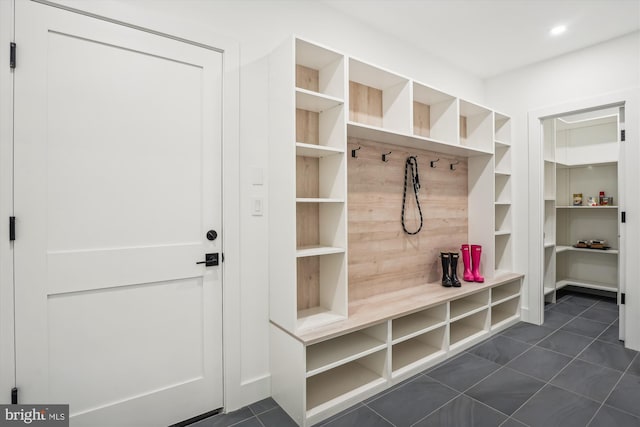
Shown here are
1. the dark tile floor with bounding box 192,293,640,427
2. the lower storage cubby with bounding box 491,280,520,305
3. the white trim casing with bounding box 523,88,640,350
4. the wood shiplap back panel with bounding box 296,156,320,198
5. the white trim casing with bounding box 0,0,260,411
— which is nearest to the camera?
the white trim casing with bounding box 0,0,260,411

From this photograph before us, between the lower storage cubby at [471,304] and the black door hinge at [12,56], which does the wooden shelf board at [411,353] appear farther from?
the black door hinge at [12,56]

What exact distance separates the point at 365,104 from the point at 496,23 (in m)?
1.31

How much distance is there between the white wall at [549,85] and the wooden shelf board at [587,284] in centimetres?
156

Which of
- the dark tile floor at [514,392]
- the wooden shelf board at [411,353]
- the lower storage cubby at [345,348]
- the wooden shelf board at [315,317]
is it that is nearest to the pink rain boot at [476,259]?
the dark tile floor at [514,392]

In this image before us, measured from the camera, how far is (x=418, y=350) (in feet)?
8.66

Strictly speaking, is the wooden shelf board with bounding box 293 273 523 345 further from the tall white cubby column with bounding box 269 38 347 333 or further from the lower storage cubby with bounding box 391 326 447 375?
the lower storage cubby with bounding box 391 326 447 375

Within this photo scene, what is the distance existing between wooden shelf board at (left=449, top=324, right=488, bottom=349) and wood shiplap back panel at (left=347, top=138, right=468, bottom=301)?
0.50 metres

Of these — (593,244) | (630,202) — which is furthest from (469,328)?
(593,244)

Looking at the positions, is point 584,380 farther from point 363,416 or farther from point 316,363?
point 316,363

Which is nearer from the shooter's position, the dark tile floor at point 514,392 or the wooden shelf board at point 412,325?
the dark tile floor at point 514,392

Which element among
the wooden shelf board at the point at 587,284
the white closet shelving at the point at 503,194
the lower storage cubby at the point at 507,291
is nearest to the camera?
the lower storage cubby at the point at 507,291

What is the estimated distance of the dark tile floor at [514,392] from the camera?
1.88 metres

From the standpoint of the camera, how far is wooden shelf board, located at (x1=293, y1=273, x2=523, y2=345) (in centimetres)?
193

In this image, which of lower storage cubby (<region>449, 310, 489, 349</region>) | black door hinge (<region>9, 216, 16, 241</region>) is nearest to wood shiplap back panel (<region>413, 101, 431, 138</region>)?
lower storage cubby (<region>449, 310, 489, 349</region>)
